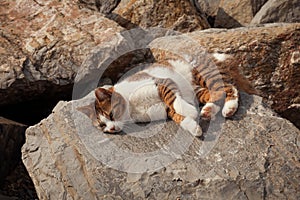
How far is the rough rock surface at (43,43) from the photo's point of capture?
20.2 feet

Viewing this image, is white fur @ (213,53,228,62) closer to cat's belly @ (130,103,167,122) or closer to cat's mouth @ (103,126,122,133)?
cat's belly @ (130,103,167,122)

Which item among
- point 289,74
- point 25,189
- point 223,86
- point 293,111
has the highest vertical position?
point 223,86

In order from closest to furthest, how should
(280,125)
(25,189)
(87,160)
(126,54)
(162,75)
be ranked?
(87,160), (280,125), (162,75), (25,189), (126,54)

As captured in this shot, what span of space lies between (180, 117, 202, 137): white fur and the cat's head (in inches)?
25.8

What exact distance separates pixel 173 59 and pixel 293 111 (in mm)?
1798

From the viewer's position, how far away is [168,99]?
5008mm

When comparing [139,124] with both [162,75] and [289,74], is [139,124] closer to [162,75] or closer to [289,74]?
[162,75]

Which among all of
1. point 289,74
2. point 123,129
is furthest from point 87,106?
point 289,74

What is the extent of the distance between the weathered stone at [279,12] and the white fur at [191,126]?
4.28 metres

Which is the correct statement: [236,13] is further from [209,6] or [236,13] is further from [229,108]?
[229,108]

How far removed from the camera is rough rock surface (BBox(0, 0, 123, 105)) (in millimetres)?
6172

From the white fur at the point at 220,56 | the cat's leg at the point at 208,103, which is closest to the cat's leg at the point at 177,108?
the cat's leg at the point at 208,103

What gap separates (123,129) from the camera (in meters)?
4.87

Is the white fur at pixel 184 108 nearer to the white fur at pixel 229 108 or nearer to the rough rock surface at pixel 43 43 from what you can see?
the white fur at pixel 229 108
